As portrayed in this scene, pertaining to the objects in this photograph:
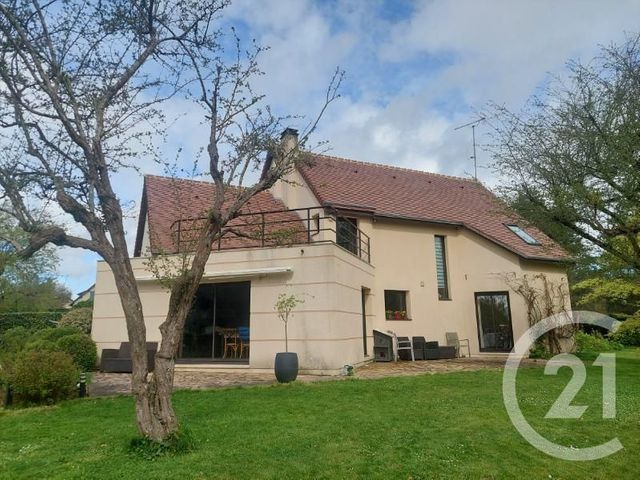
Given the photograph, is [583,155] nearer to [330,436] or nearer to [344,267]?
[344,267]

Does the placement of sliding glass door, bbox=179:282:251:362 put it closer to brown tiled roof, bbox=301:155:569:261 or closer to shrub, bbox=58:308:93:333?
brown tiled roof, bbox=301:155:569:261

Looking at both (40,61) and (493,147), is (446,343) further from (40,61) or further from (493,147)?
(40,61)

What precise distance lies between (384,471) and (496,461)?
133 cm

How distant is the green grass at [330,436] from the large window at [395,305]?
7.43m

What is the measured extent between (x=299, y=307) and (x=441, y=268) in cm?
791

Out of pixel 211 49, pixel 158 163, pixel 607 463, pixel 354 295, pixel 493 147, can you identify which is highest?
pixel 493 147

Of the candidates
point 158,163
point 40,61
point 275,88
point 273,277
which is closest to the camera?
point 40,61

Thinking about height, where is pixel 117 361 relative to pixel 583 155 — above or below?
below

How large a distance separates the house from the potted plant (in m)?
0.24

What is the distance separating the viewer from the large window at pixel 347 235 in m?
16.4

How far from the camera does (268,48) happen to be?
7426mm

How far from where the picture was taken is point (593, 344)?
2083cm

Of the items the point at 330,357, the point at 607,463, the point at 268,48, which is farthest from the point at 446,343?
the point at 268,48

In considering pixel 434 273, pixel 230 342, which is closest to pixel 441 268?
pixel 434 273
